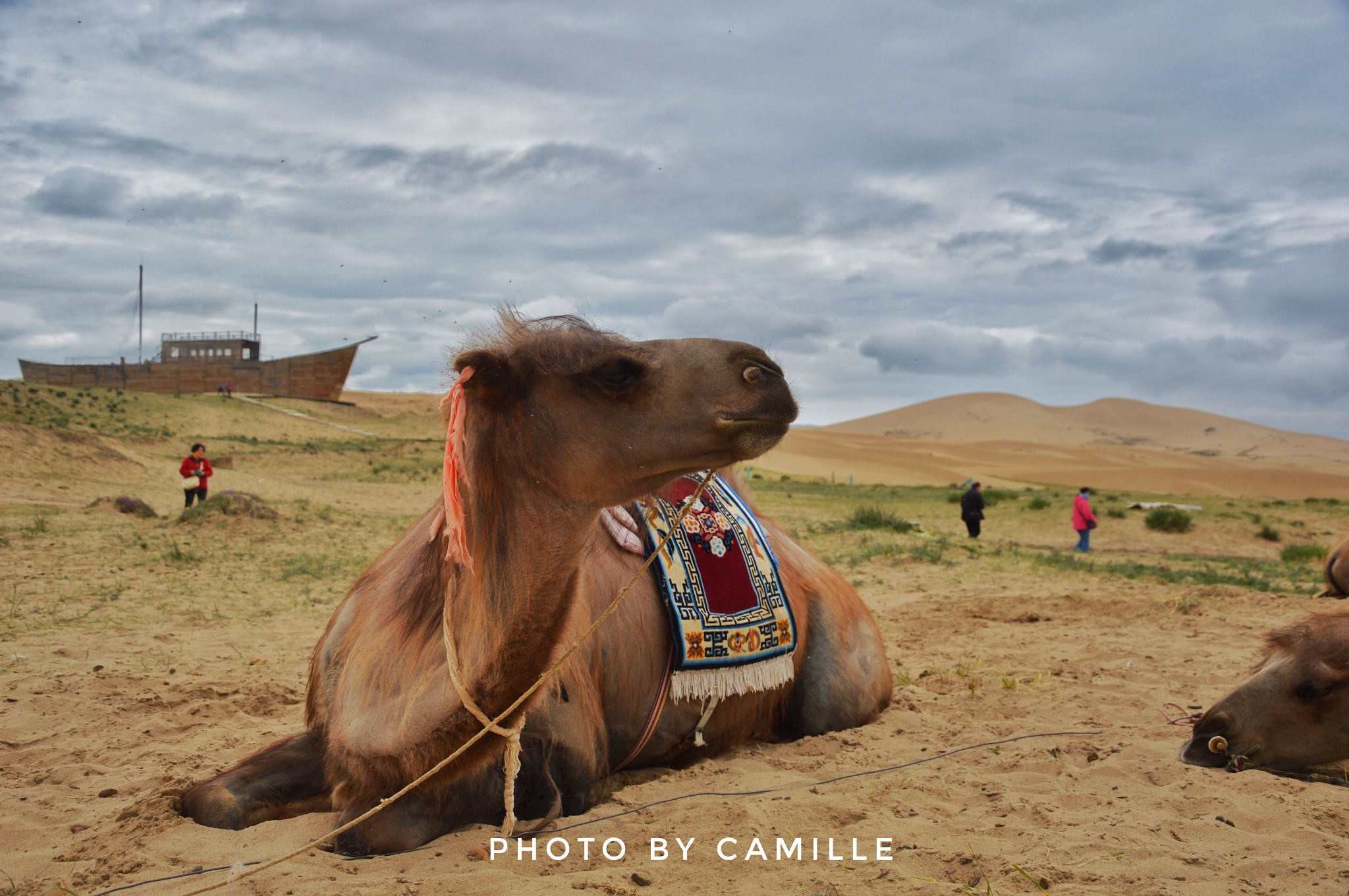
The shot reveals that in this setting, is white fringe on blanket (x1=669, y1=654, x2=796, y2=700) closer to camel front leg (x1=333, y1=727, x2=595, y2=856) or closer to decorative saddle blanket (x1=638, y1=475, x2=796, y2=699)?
decorative saddle blanket (x1=638, y1=475, x2=796, y2=699)

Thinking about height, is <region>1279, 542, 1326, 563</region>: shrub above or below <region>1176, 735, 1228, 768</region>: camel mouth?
below

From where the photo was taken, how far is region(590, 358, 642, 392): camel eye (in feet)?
9.59

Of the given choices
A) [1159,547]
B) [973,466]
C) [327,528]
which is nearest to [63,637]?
[327,528]

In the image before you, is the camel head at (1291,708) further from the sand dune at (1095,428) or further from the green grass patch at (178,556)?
the sand dune at (1095,428)

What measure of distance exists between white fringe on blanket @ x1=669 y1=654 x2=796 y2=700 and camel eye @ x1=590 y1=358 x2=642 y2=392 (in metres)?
1.99

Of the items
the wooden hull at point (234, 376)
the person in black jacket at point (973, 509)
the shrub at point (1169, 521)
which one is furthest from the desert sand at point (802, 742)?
the wooden hull at point (234, 376)

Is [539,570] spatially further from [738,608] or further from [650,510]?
[738,608]

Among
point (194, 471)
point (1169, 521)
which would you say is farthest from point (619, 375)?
point (1169, 521)

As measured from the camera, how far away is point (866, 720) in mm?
5352

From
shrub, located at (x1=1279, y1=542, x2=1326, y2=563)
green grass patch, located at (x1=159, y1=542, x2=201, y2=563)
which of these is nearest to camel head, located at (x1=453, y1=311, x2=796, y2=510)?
green grass patch, located at (x1=159, y1=542, x2=201, y2=563)

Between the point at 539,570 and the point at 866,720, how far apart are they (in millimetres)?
3200

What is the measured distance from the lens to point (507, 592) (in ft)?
9.63

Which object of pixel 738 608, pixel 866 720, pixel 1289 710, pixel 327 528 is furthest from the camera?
pixel 327 528

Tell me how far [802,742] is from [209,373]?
72440 mm
